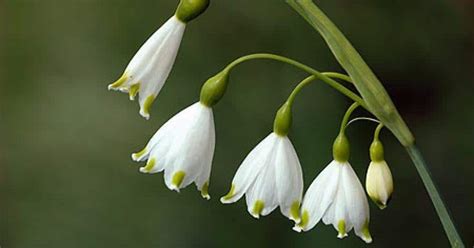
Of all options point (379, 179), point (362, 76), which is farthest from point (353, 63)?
point (379, 179)

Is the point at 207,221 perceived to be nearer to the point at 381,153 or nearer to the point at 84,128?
the point at 84,128

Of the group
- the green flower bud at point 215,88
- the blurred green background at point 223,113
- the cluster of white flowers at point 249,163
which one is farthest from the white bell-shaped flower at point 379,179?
the blurred green background at point 223,113

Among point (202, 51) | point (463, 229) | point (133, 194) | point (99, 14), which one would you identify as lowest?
point (463, 229)

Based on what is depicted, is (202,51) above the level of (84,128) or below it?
above

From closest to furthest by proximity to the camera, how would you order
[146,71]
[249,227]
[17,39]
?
[146,71] < [249,227] < [17,39]

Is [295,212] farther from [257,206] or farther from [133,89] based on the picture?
[133,89]

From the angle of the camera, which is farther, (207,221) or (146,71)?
(207,221)

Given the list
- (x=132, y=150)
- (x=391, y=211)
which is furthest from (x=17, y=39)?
(x=391, y=211)

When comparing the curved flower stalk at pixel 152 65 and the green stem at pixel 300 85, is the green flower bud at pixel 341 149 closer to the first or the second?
the green stem at pixel 300 85
